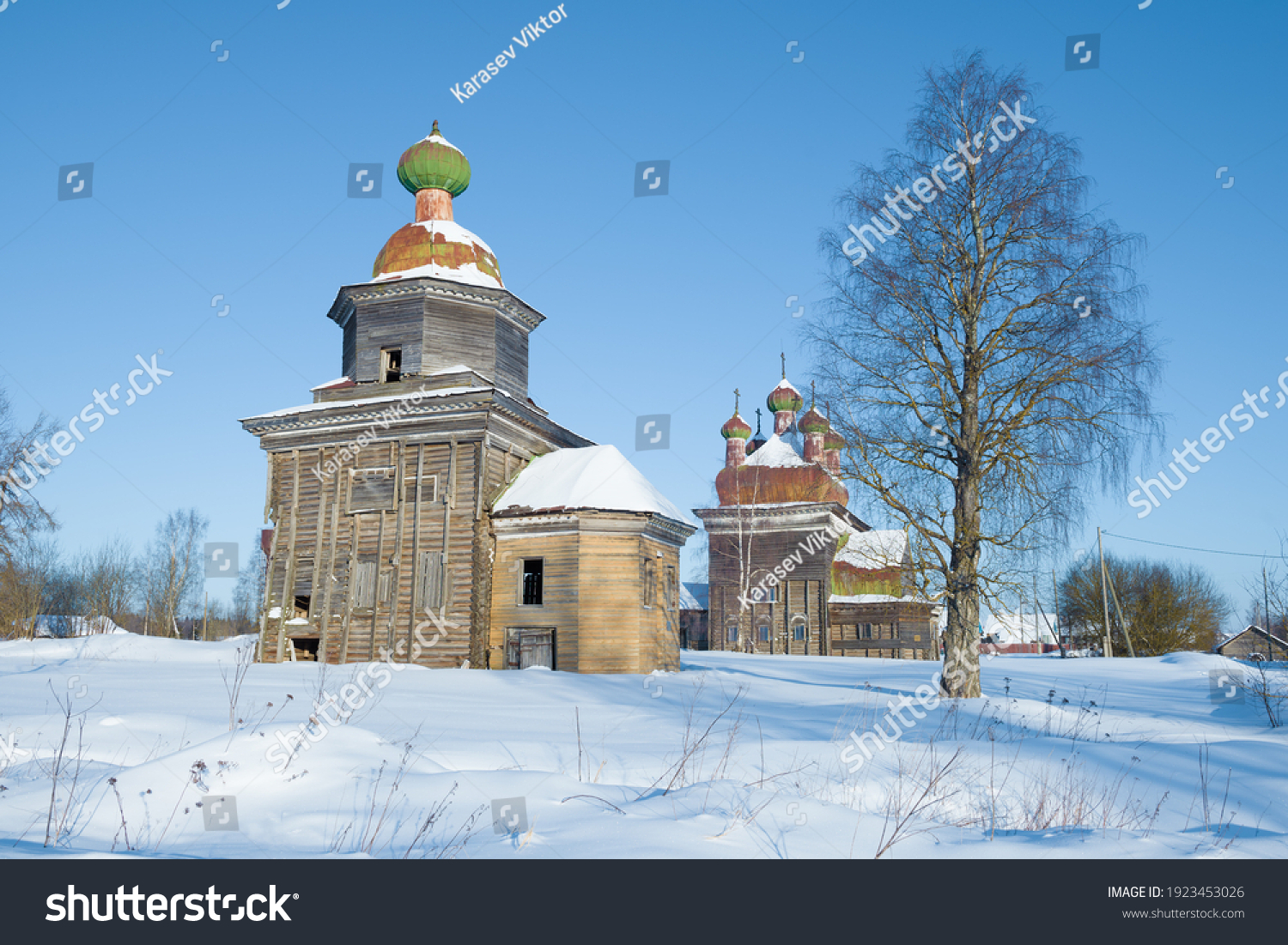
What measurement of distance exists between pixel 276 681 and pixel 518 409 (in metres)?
10.4

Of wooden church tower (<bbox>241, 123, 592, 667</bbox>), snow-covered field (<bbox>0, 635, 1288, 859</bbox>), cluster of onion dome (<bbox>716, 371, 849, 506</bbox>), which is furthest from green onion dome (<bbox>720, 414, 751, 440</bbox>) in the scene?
snow-covered field (<bbox>0, 635, 1288, 859</bbox>)

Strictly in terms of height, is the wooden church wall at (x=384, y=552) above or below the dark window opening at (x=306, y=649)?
above

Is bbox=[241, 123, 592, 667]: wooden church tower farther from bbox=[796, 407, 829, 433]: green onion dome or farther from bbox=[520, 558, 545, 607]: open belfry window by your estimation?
bbox=[796, 407, 829, 433]: green onion dome

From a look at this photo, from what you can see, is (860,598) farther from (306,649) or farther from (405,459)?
(306,649)

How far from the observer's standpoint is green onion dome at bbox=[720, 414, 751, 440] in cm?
4609

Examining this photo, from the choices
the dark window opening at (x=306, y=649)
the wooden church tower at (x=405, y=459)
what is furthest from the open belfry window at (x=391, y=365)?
the dark window opening at (x=306, y=649)

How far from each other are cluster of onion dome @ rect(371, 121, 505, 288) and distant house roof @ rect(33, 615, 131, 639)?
19.9m

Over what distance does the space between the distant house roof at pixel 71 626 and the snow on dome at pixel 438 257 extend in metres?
19.6

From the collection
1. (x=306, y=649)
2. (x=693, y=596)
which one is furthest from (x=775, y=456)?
(x=306, y=649)

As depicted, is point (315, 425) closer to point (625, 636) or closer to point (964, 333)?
point (625, 636)

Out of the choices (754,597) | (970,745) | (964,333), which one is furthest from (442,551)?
(754,597)

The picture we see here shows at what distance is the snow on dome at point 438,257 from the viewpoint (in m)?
24.3

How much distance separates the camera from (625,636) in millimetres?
20812

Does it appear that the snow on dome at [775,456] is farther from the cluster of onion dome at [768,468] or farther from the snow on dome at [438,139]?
the snow on dome at [438,139]
